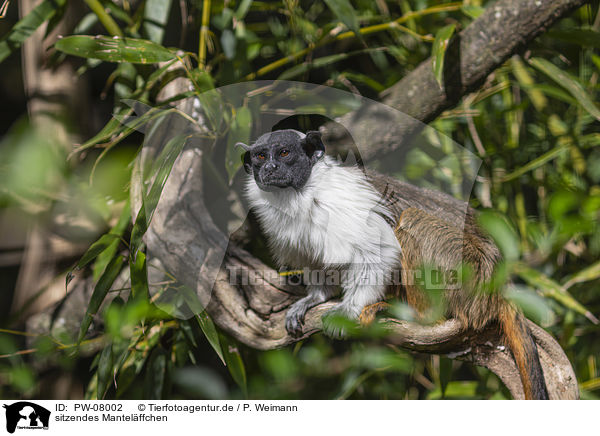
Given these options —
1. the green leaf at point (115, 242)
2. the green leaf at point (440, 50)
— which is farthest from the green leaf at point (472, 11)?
the green leaf at point (115, 242)

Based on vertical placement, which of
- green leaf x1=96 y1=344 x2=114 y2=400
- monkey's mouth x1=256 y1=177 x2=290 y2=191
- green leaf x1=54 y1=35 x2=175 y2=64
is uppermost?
green leaf x1=54 y1=35 x2=175 y2=64

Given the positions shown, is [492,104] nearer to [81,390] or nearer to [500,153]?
[500,153]

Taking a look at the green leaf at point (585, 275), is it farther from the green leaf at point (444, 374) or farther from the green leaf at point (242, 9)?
the green leaf at point (242, 9)

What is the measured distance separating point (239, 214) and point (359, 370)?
1.50 ft

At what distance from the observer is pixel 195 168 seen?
2.89ft

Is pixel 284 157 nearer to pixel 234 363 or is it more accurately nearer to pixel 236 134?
pixel 236 134

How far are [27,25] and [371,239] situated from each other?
2.87 ft

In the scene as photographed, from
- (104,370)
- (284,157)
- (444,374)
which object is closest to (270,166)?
(284,157)

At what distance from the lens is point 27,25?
0.92 metres

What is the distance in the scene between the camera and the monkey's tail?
0.72m

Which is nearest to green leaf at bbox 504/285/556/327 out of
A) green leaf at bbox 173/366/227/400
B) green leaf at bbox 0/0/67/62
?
green leaf at bbox 173/366/227/400

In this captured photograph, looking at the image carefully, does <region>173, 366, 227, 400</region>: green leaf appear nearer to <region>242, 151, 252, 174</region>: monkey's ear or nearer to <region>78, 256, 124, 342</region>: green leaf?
<region>78, 256, 124, 342</region>: green leaf
